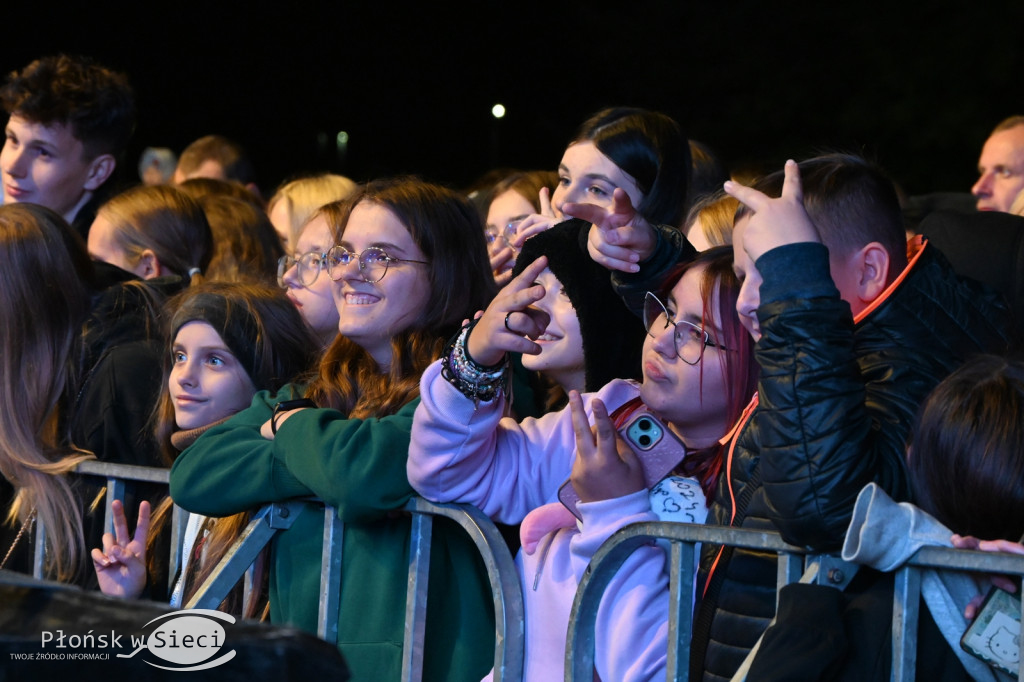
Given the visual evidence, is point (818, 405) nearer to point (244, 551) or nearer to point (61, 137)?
point (244, 551)

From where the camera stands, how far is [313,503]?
3.13 meters

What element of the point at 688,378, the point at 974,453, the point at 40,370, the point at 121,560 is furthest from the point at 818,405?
the point at 40,370

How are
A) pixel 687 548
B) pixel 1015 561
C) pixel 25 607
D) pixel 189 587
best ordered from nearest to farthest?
pixel 25 607, pixel 1015 561, pixel 687 548, pixel 189 587

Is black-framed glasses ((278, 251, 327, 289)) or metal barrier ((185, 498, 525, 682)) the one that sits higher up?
black-framed glasses ((278, 251, 327, 289))

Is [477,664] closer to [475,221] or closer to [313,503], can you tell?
[313,503]

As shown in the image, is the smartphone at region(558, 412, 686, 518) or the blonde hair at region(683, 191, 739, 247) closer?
the smartphone at region(558, 412, 686, 518)

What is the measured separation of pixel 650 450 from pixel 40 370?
2.24 m

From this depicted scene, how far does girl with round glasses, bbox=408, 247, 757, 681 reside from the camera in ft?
8.47

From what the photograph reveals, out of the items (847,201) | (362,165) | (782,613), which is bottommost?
(782,613)

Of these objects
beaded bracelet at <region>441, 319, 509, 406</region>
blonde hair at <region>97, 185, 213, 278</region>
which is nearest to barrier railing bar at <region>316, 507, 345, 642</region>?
beaded bracelet at <region>441, 319, 509, 406</region>

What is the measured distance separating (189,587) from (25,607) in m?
1.88

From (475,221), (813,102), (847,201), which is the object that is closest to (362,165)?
(813,102)

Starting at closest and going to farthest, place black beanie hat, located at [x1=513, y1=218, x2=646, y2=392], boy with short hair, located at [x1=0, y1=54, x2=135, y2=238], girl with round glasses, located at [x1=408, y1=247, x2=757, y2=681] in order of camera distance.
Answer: girl with round glasses, located at [x1=408, y1=247, x2=757, y2=681] < black beanie hat, located at [x1=513, y1=218, x2=646, y2=392] < boy with short hair, located at [x1=0, y1=54, x2=135, y2=238]

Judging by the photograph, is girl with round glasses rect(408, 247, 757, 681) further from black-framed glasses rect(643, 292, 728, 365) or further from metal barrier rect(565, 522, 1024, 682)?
metal barrier rect(565, 522, 1024, 682)
